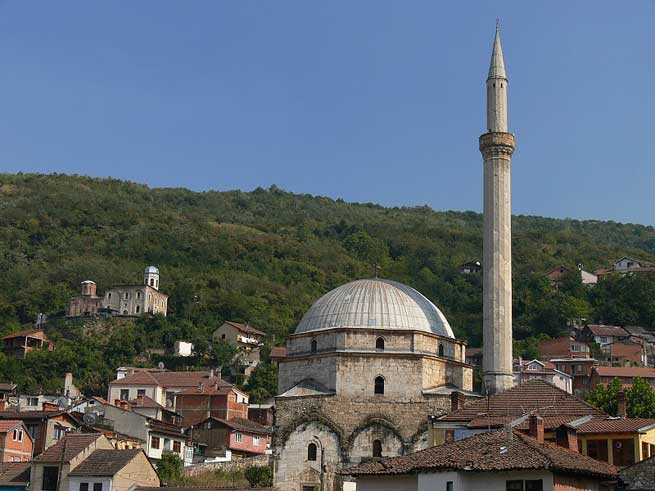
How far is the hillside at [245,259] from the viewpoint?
92062 millimetres

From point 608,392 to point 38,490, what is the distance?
73.5ft

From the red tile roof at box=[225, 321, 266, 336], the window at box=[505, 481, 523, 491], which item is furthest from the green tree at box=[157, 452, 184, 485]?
the red tile roof at box=[225, 321, 266, 336]

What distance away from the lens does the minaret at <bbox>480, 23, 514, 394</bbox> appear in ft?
127

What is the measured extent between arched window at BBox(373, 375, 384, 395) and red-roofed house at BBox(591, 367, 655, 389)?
105 ft

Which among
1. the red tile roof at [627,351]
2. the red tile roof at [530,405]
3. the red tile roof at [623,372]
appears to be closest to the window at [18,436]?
the red tile roof at [530,405]

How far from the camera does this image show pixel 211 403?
2598 inches

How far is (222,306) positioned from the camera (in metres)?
95.3

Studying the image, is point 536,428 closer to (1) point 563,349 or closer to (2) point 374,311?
(2) point 374,311

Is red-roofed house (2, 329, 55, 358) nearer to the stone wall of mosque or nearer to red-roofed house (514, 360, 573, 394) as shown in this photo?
red-roofed house (514, 360, 573, 394)

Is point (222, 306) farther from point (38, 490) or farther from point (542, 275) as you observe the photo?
point (38, 490)

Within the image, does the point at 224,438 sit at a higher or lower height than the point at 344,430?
higher

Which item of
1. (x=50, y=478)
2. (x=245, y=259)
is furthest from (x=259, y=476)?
(x=245, y=259)

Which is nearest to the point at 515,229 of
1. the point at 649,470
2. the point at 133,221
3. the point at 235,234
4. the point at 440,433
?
the point at 235,234

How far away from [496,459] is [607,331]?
6456 centimetres
